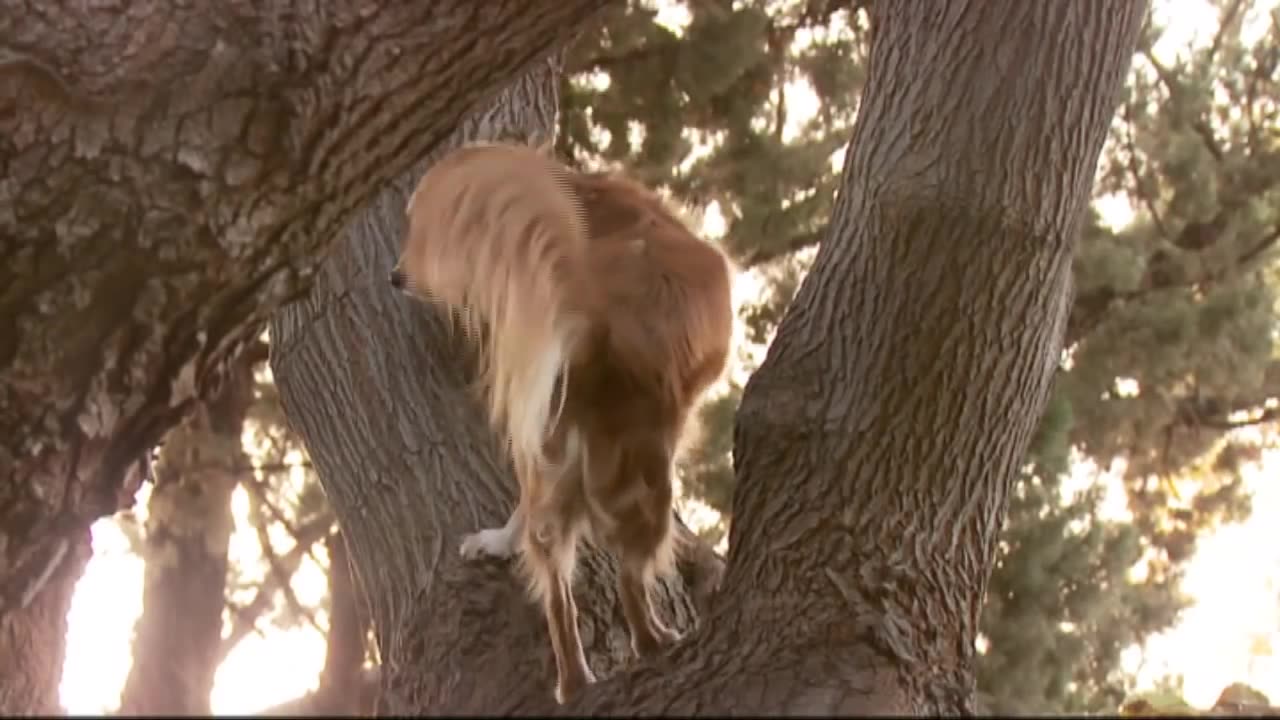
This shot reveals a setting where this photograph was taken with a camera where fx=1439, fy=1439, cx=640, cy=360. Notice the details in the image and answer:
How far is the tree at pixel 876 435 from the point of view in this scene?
256 centimetres

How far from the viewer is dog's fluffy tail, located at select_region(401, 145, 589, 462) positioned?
9.05 ft

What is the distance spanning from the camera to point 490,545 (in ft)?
10.1

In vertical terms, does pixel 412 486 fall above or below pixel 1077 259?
below

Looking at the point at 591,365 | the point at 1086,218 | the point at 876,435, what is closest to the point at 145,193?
the point at 591,365

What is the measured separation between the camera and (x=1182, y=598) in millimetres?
7047

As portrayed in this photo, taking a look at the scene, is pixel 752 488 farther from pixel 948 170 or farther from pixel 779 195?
pixel 779 195

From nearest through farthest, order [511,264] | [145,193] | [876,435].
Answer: [145,193]
[876,435]
[511,264]

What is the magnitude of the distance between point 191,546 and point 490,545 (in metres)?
3.40

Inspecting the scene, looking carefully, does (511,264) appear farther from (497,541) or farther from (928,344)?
(928,344)

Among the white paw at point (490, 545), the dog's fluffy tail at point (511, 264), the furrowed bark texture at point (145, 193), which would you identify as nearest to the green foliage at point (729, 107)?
the dog's fluffy tail at point (511, 264)

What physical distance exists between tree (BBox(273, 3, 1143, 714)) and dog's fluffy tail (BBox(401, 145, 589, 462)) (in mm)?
295

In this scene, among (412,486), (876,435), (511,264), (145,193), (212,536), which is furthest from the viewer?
(212,536)

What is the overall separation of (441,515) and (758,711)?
4.22 feet

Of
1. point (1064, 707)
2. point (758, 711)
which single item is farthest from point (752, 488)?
point (1064, 707)
